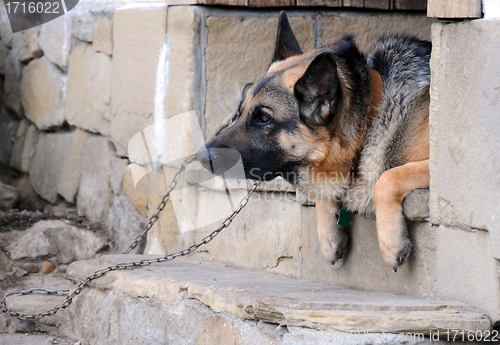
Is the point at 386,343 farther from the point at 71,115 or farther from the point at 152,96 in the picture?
the point at 71,115

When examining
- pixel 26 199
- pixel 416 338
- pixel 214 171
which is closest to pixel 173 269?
pixel 214 171

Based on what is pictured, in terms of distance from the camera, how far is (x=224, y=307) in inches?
104

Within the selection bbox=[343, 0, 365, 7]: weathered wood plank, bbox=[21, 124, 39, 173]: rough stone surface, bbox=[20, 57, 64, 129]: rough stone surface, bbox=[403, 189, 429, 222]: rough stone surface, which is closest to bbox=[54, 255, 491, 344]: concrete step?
bbox=[403, 189, 429, 222]: rough stone surface

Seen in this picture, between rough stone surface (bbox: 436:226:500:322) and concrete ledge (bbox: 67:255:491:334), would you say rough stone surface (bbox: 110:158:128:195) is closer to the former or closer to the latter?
concrete ledge (bbox: 67:255:491:334)

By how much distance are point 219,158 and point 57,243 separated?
7.59 ft

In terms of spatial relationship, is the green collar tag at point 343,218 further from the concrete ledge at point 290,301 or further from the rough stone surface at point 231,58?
the rough stone surface at point 231,58

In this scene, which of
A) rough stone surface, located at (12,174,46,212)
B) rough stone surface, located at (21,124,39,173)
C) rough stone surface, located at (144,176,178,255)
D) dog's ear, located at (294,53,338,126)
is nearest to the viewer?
dog's ear, located at (294,53,338,126)

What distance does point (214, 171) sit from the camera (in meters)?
2.85

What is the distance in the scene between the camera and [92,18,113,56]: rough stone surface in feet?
15.3

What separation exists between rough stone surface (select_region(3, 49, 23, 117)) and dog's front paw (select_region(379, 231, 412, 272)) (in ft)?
16.4

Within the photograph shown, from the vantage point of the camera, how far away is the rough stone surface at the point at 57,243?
4.44 metres

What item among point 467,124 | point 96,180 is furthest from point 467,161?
point 96,180

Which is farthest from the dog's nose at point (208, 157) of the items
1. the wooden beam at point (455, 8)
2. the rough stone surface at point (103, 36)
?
the rough stone surface at point (103, 36)

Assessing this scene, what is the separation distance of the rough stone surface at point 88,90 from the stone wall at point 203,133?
17mm
